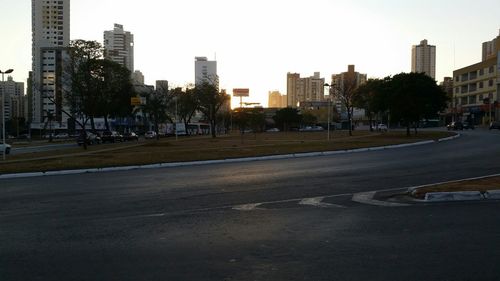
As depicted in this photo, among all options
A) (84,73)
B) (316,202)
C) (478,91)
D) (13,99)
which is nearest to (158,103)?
(84,73)

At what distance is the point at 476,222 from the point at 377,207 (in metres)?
2.12

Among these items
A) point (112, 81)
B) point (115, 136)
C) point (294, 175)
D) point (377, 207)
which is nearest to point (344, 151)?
point (294, 175)

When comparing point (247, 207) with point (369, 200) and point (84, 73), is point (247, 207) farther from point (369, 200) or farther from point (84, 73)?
point (84, 73)

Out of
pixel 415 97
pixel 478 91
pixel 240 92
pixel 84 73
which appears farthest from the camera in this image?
pixel 240 92

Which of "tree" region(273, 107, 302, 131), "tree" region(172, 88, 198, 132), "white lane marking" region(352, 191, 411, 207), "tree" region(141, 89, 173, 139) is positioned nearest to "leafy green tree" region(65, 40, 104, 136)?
"tree" region(141, 89, 173, 139)

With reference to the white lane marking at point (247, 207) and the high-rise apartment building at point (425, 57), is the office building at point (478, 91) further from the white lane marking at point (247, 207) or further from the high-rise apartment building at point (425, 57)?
the white lane marking at point (247, 207)

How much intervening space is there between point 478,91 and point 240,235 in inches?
4387

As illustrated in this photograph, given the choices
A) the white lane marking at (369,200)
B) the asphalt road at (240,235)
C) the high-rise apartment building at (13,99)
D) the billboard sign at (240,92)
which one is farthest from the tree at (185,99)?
the high-rise apartment building at (13,99)

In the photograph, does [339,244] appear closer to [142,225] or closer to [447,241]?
[447,241]

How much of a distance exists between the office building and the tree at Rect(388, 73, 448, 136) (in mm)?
52426

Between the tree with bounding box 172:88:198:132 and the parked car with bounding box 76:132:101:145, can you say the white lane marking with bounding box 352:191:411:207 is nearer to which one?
the parked car with bounding box 76:132:101:145

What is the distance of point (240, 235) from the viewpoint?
7.49m

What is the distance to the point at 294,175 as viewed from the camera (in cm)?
1655

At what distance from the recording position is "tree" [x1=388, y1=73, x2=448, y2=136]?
4494cm
